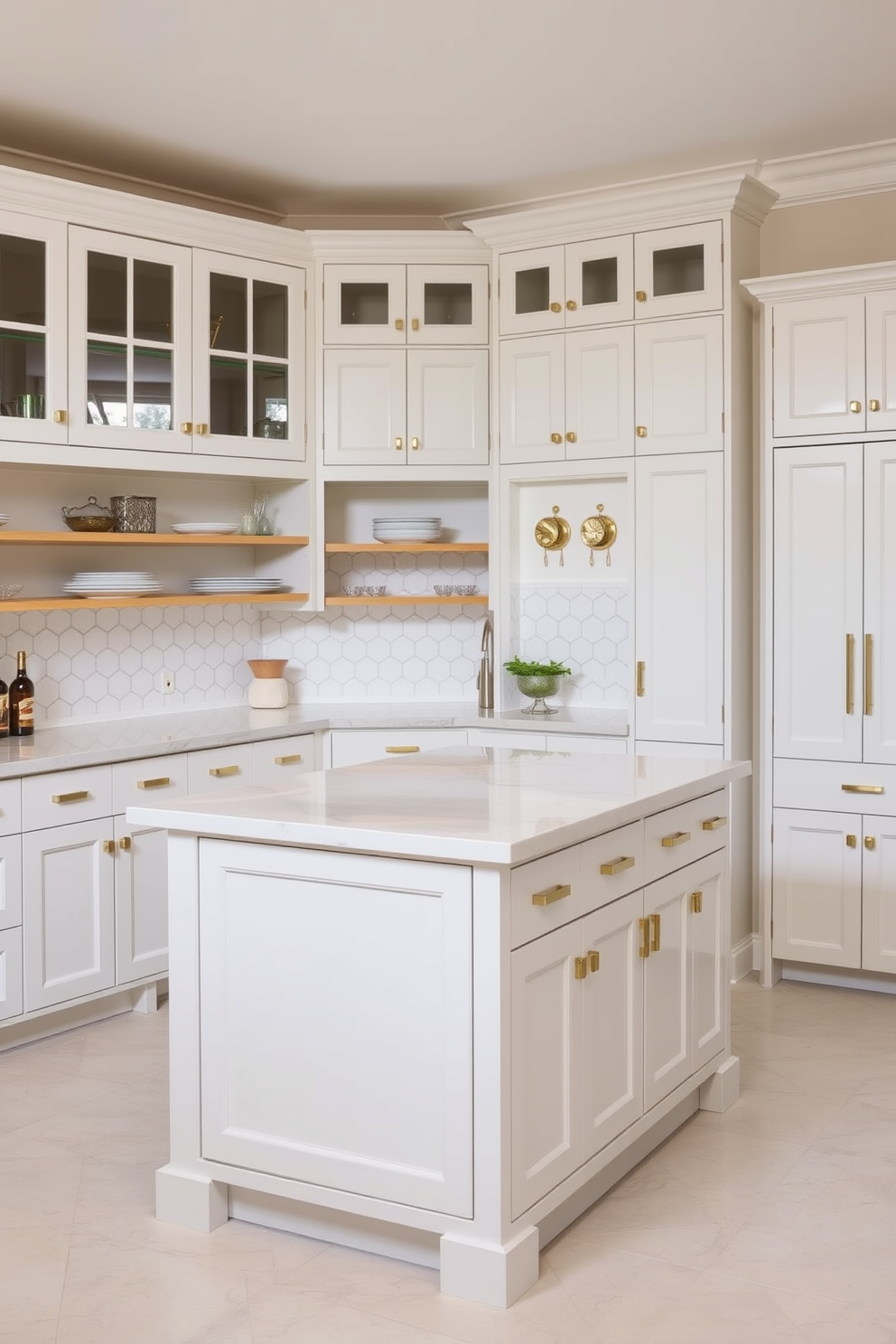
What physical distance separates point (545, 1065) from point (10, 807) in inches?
75.6

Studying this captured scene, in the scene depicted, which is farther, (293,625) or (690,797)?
(293,625)

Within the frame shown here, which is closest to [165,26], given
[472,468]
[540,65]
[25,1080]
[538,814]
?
[540,65]

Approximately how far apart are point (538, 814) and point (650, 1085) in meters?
0.79

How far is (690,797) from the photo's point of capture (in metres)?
3.16

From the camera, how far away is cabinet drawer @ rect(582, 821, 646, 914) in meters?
2.69

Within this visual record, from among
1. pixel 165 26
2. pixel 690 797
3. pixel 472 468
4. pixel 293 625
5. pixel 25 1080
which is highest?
pixel 165 26

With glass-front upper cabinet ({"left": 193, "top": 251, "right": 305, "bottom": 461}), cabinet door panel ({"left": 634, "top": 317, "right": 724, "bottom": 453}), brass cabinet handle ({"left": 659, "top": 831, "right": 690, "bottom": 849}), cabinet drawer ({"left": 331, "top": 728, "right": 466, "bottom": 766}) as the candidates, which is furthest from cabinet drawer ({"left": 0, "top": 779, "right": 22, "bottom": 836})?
cabinet door panel ({"left": 634, "top": 317, "right": 724, "bottom": 453})

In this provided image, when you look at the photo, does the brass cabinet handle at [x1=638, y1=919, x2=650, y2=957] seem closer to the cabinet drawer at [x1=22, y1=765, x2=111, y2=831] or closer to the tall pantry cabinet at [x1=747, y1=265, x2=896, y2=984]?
the tall pantry cabinet at [x1=747, y1=265, x2=896, y2=984]

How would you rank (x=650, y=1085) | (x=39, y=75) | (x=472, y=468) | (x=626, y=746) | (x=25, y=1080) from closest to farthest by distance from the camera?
(x=650, y=1085), (x=25, y=1080), (x=39, y=75), (x=626, y=746), (x=472, y=468)

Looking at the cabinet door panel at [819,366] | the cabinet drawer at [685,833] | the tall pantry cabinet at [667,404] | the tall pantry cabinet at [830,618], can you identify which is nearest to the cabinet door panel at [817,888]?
the tall pantry cabinet at [830,618]

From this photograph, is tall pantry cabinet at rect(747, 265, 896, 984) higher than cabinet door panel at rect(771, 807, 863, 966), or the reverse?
tall pantry cabinet at rect(747, 265, 896, 984)

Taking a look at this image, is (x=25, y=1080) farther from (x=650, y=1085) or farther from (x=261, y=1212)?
(x=650, y=1085)

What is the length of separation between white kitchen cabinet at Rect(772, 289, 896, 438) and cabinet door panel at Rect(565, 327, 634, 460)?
54cm

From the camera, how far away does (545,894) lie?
250 centimetres
